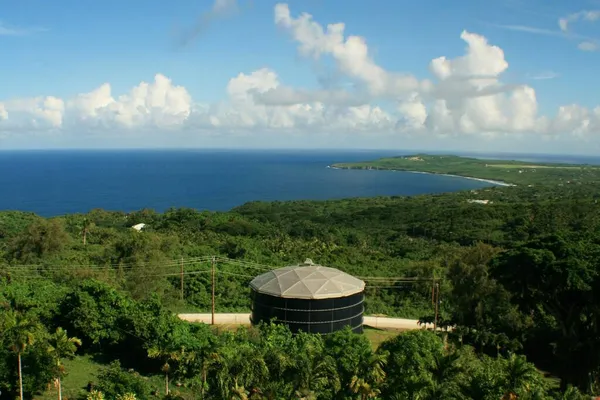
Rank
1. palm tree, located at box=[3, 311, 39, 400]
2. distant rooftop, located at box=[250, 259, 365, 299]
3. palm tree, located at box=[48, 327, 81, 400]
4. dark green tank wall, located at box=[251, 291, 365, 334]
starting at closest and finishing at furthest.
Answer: palm tree, located at box=[3, 311, 39, 400] → palm tree, located at box=[48, 327, 81, 400] → dark green tank wall, located at box=[251, 291, 365, 334] → distant rooftop, located at box=[250, 259, 365, 299]

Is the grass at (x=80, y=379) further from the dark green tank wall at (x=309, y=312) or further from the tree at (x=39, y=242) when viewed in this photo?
the tree at (x=39, y=242)

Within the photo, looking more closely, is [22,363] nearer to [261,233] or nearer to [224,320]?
[224,320]

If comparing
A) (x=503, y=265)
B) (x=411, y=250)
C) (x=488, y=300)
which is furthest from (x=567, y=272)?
(x=411, y=250)

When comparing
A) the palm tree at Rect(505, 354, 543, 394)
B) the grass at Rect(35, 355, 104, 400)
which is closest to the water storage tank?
the grass at Rect(35, 355, 104, 400)

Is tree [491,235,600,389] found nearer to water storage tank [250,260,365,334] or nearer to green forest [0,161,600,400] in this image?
green forest [0,161,600,400]

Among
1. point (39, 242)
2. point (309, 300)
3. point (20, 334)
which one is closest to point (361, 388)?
point (309, 300)

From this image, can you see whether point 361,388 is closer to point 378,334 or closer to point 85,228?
point 378,334

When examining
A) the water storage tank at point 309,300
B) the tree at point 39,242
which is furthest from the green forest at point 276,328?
the water storage tank at point 309,300
